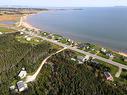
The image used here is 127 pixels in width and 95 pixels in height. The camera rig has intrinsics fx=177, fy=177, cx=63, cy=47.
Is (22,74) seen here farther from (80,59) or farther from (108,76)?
(108,76)

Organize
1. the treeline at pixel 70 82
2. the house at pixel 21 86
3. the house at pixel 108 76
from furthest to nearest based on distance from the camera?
the house at pixel 108 76, the house at pixel 21 86, the treeline at pixel 70 82

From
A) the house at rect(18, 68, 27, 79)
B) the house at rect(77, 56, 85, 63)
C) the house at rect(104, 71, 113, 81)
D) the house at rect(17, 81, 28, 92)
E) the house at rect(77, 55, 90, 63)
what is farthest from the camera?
the house at rect(77, 55, 90, 63)

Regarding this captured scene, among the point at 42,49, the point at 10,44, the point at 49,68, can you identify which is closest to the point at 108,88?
the point at 49,68

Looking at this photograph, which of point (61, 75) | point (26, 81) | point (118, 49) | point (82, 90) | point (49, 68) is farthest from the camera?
point (118, 49)

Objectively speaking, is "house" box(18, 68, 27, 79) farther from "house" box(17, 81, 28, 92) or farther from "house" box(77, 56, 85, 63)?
"house" box(77, 56, 85, 63)

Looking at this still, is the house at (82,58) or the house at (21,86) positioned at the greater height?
the house at (21,86)

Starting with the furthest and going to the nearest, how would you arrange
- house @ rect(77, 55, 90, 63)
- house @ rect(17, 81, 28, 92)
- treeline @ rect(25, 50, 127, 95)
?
1. house @ rect(77, 55, 90, 63)
2. house @ rect(17, 81, 28, 92)
3. treeline @ rect(25, 50, 127, 95)

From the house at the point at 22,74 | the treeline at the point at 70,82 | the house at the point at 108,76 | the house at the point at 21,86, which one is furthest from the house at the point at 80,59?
the house at the point at 21,86

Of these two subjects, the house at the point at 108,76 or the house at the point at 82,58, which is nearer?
the house at the point at 108,76

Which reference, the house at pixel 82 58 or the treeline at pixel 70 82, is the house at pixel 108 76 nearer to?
the treeline at pixel 70 82

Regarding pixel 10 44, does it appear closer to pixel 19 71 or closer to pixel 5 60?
pixel 5 60

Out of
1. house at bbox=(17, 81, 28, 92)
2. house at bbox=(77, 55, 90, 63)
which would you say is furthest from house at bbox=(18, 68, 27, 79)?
house at bbox=(77, 55, 90, 63)
